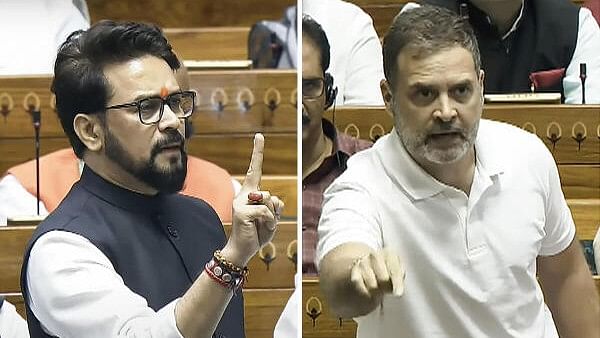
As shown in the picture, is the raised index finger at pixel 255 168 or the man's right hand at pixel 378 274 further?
the raised index finger at pixel 255 168

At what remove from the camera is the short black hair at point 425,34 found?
1061mm

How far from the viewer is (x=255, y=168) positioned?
1.09m

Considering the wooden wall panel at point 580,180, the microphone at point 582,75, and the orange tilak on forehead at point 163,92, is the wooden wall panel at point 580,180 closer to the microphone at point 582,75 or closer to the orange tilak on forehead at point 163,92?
the microphone at point 582,75

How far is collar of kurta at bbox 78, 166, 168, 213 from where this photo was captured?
106cm

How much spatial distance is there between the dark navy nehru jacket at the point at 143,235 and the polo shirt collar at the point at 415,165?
0.63 ft

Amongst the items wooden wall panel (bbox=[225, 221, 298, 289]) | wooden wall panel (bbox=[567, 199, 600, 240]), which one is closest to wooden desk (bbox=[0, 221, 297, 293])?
wooden wall panel (bbox=[225, 221, 298, 289])

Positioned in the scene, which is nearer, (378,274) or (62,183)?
(378,274)

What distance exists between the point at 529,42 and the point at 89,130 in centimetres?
48

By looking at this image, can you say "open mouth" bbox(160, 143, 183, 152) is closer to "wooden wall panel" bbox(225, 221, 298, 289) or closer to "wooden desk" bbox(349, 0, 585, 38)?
"wooden wall panel" bbox(225, 221, 298, 289)

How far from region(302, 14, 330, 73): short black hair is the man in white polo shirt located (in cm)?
8

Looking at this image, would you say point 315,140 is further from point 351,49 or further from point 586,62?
point 586,62

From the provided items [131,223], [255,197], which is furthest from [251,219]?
[131,223]

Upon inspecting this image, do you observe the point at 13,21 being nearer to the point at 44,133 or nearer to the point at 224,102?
the point at 44,133

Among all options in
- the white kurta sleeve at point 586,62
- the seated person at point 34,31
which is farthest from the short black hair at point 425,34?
the seated person at point 34,31
